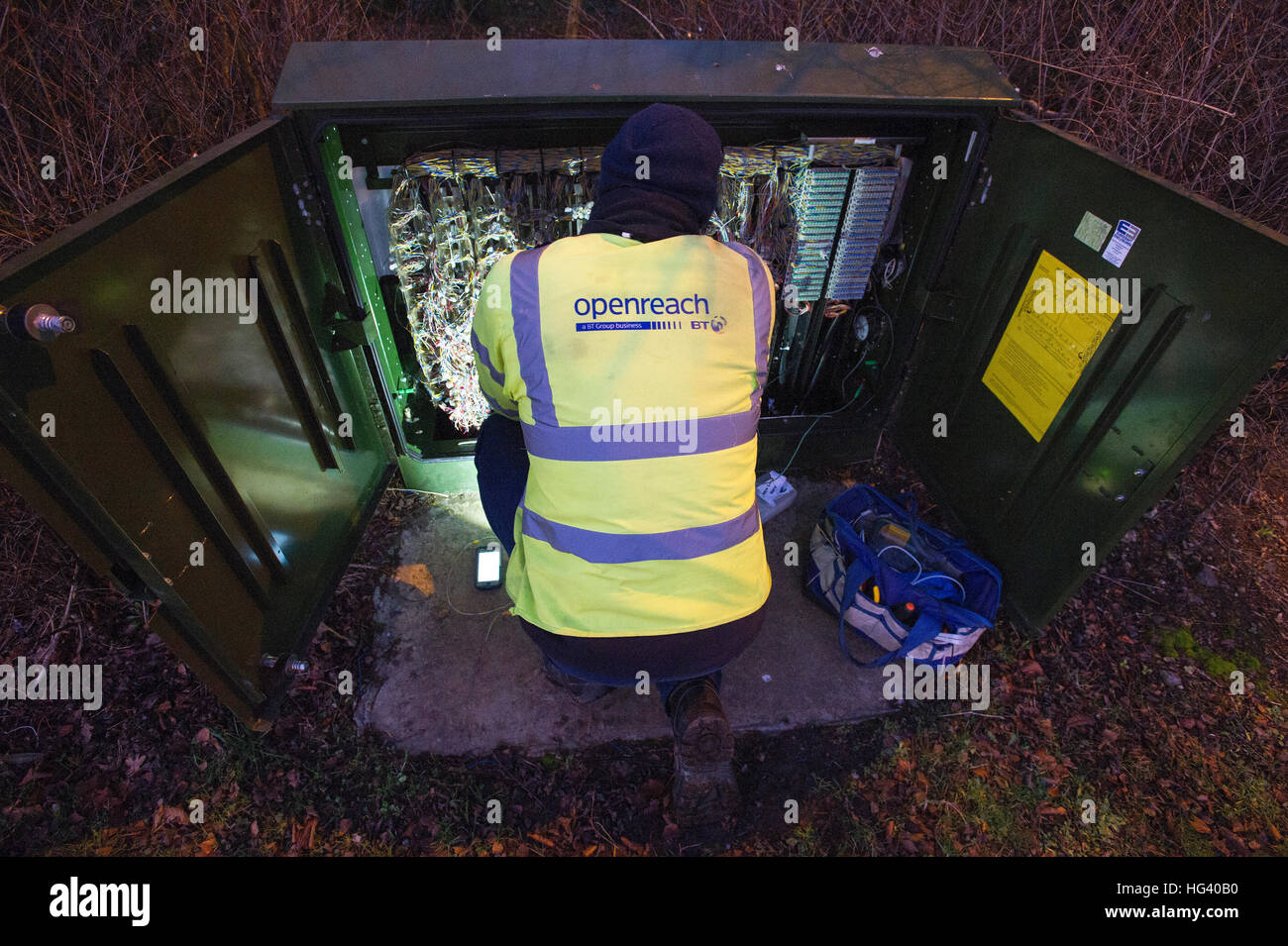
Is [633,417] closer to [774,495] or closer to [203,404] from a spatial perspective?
[203,404]

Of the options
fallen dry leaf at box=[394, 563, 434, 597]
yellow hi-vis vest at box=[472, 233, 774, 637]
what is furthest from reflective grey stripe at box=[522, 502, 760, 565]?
fallen dry leaf at box=[394, 563, 434, 597]

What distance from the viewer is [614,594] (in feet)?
5.43

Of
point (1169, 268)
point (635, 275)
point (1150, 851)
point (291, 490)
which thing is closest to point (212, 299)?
point (291, 490)

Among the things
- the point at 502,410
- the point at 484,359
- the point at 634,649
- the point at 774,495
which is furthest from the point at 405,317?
the point at 774,495

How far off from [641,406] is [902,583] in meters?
1.39

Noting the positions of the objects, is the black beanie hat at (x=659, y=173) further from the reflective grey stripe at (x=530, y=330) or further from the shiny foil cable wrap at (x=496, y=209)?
the shiny foil cable wrap at (x=496, y=209)

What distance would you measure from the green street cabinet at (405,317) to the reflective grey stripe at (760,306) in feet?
1.94

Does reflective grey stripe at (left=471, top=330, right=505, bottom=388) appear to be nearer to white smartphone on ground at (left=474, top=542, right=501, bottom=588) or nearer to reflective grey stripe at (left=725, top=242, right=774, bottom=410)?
reflective grey stripe at (left=725, top=242, right=774, bottom=410)

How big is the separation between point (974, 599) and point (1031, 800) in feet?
2.32

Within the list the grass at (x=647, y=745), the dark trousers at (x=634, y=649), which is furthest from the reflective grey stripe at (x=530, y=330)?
the grass at (x=647, y=745)

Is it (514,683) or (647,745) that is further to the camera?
(514,683)

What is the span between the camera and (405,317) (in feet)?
8.42

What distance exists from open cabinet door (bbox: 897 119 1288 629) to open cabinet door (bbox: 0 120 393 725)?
2365mm

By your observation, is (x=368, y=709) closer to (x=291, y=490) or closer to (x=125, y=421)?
(x=291, y=490)
